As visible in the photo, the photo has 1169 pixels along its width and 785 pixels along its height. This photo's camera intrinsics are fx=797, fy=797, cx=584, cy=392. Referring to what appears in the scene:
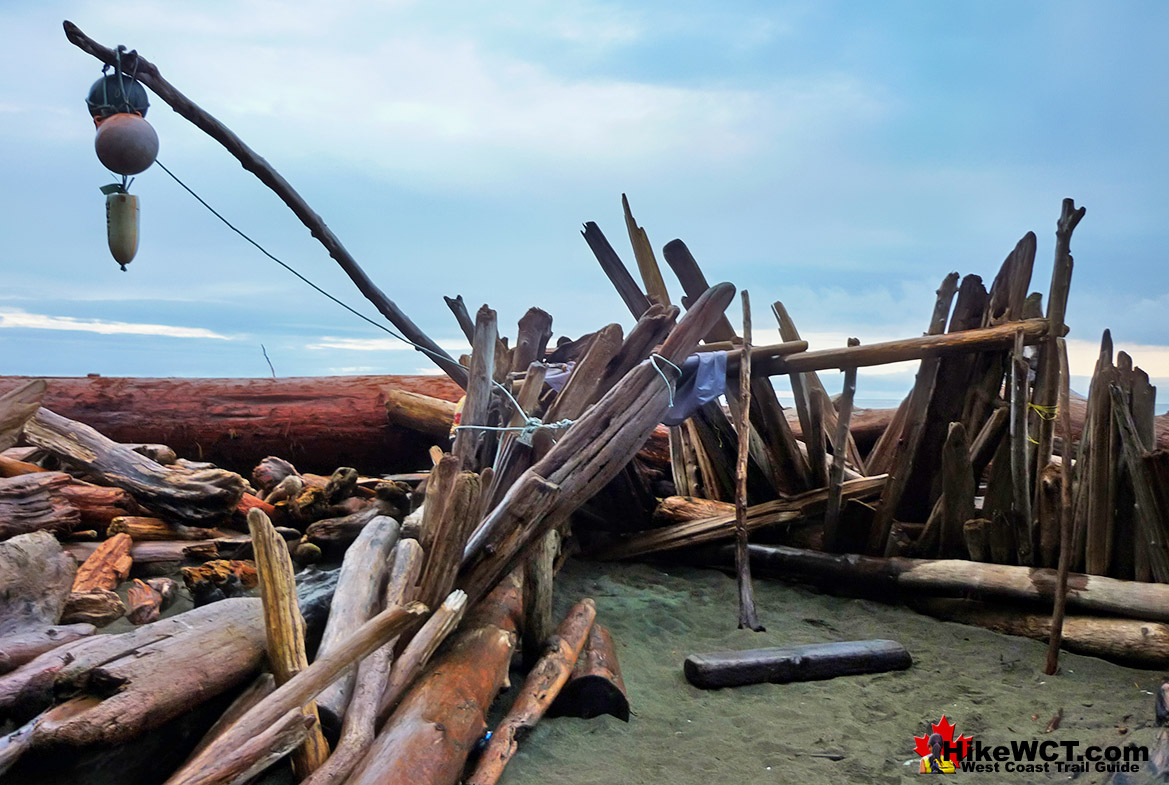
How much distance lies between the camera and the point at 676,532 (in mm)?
5656

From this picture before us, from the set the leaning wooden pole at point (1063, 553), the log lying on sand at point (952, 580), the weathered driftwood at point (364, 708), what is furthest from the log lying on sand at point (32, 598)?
the leaning wooden pole at point (1063, 553)

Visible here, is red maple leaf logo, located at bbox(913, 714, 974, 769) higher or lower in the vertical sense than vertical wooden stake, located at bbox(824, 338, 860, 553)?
lower

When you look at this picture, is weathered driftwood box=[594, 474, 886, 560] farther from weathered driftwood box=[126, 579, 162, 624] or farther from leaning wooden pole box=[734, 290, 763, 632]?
weathered driftwood box=[126, 579, 162, 624]

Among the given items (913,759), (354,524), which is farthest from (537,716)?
(354,524)

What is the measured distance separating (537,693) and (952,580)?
9.20ft

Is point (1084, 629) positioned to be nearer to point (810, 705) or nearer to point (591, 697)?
point (810, 705)

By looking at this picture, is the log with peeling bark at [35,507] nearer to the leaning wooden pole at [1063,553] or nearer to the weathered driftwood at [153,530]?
the weathered driftwood at [153,530]

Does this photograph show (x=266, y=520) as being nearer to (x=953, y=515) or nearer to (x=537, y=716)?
(x=537, y=716)

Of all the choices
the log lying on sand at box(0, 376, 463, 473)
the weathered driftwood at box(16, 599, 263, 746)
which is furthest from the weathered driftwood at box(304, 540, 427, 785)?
the log lying on sand at box(0, 376, 463, 473)

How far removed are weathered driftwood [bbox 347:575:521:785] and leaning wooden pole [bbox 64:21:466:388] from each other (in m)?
2.86

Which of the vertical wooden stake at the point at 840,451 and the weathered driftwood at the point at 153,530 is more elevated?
the vertical wooden stake at the point at 840,451

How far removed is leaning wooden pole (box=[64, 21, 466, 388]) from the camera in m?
4.67

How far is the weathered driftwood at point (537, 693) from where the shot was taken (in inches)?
104

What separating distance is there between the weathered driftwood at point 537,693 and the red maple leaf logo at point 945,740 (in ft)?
4.65
